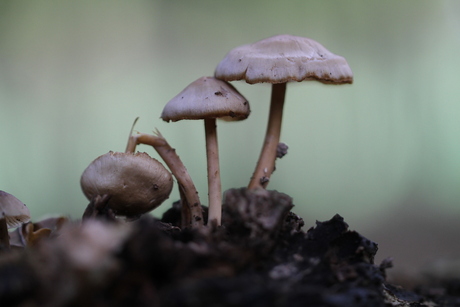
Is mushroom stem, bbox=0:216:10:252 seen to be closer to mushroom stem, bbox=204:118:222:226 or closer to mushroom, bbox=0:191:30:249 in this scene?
mushroom, bbox=0:191:30:249

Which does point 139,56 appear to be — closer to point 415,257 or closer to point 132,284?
point 415,257

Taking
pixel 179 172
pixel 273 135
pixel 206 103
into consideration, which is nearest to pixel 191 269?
pixel 206 103

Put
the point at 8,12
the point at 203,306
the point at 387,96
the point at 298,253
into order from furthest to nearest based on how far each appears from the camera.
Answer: the point at 387,96 < the point at 8,12 < the point at 298,253 < the point at 203,306

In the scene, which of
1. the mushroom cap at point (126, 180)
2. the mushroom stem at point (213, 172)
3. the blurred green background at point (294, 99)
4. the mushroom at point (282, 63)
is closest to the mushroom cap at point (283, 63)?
the mushroom at point (282, 63)

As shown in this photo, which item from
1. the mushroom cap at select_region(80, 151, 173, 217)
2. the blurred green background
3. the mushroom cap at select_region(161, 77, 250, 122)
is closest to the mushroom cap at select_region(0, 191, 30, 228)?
the mushroom cap at select_region(80, 151, 173, 217)

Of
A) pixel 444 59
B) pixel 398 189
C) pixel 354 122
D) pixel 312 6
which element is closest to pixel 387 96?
pixel 354 122

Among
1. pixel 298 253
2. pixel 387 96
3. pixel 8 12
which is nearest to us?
pixel 298 253
